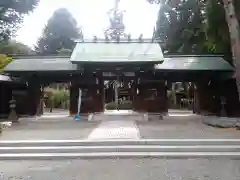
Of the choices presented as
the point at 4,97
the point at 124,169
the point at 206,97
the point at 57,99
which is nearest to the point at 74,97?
the point at 4,97

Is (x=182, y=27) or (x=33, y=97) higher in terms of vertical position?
(x=182, y=27)

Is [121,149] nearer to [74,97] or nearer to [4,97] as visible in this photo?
[74,97]

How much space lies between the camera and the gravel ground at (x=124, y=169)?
488 centimetres

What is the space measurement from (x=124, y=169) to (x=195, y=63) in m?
9.49

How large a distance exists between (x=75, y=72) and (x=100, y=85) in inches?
60.8

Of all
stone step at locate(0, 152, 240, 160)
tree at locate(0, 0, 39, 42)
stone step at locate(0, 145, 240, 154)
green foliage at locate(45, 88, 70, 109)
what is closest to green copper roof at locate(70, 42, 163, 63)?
stone step at locate(0, 145, 240, 154)

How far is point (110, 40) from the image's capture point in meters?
14.8

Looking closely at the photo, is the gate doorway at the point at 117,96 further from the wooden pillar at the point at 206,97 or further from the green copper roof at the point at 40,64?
the wooden pillar at the point at 206,97

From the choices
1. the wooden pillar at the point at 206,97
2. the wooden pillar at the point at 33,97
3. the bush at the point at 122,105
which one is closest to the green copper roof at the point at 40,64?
the wooden pillar at the point at 33,97

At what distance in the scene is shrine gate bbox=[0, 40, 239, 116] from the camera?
42.5 ft

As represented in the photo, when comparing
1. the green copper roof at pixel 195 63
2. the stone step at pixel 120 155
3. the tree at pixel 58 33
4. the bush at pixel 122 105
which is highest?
the tree at pixel 58 33

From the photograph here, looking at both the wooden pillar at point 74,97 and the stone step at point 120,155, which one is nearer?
the stone step at point 120,155

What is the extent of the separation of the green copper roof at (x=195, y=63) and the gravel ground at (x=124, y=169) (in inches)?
294

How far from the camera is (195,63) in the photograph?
13.7 metres
